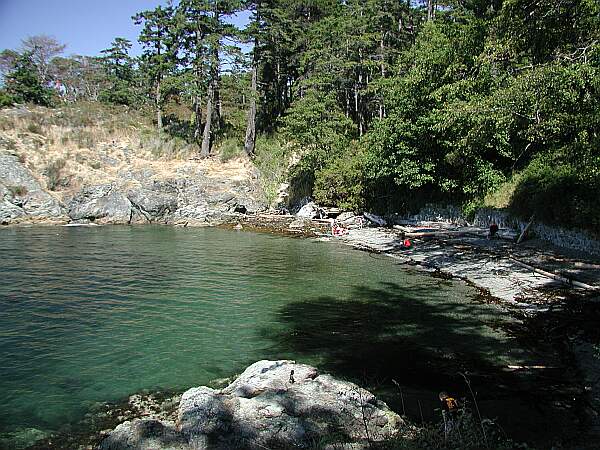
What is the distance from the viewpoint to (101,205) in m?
33.2

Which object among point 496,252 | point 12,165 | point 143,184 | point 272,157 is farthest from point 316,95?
point 12,165

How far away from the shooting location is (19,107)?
39625mm

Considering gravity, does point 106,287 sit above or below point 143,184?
below

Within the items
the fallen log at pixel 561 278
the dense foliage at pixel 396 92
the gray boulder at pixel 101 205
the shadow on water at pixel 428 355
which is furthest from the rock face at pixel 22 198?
the fallen log at pixel 561 278

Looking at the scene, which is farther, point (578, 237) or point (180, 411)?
point (578, 237)

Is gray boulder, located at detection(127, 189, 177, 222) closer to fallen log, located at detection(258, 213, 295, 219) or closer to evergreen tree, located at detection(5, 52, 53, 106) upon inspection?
fallen log, located at detection(258, 213, 295, 219)

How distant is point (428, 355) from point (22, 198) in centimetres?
3346

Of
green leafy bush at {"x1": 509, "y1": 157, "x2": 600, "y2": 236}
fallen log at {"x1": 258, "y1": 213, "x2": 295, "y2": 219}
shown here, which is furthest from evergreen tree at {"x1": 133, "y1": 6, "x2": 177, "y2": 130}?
green leafy bush at {"x1": 509, "y1": 157, "x2": 600, "y2": 236}

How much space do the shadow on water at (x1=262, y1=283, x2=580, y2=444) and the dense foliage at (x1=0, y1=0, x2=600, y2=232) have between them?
6.40m

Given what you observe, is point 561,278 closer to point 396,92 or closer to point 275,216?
point 396,92

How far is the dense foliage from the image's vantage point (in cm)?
1215

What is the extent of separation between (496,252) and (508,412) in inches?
487

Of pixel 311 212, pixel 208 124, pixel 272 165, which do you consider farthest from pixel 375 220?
pixel 208 124

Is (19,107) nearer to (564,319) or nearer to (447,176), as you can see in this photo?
(447,176)
